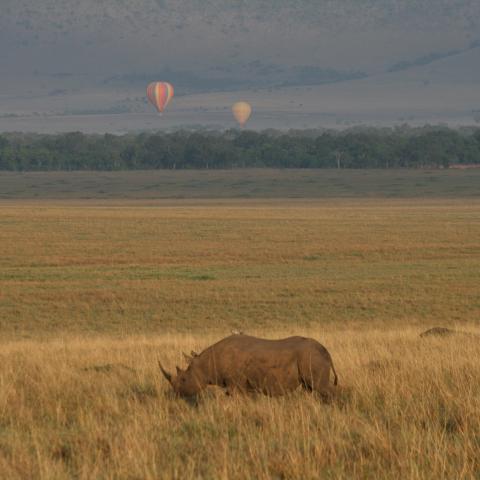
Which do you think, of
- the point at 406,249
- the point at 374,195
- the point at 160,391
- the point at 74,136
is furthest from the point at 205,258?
the point at 74,136

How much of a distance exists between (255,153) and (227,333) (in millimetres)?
131419

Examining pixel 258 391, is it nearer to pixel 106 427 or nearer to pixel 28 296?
pixel 106 427

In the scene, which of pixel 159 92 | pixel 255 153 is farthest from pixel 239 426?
pixel 159 92

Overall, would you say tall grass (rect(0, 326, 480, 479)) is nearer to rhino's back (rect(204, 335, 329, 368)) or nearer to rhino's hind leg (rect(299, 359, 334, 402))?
rhino's hind leg (rect(299, 359, 334, 402))

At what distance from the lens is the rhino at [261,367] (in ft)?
32.5

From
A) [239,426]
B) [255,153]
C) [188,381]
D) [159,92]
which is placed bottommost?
[255,153]

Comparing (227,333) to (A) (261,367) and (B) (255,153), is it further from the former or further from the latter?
(B) (255,153)

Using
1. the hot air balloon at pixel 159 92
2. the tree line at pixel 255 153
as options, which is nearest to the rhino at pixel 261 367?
the tree line at pixel 255 153

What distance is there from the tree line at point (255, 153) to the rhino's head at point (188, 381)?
130 metres

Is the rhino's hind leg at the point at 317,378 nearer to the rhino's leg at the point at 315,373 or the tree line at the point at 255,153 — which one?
the rhino's leg at the point at 315,373

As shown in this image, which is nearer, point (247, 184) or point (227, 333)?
point (227, 333)

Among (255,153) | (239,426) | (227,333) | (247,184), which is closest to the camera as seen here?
(239,426)

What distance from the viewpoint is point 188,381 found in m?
10.2

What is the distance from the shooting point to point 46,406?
10227mm
